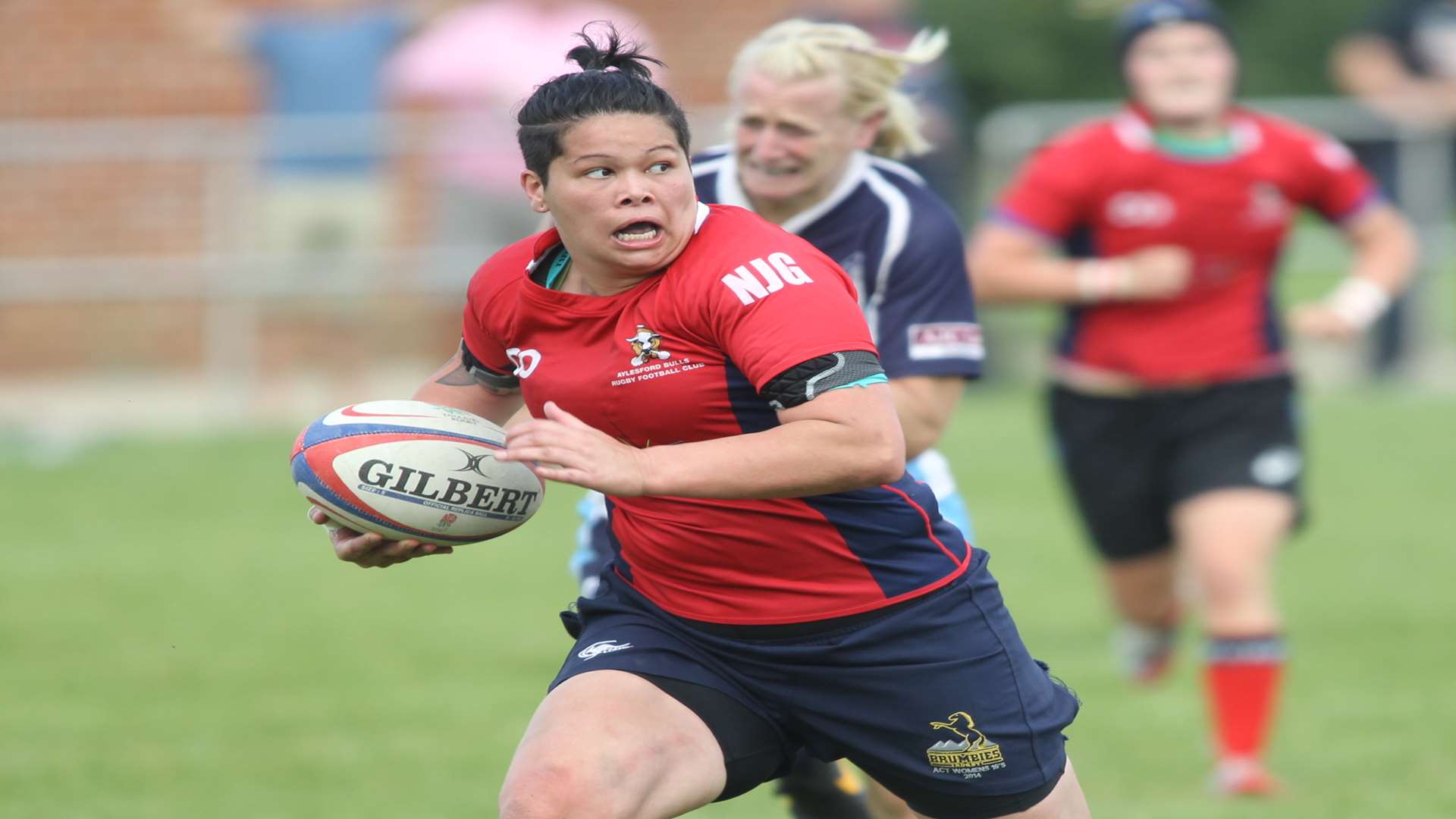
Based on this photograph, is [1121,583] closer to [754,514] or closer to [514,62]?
[754,514]

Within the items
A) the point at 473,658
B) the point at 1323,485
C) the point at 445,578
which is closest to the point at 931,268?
the point at 473,658

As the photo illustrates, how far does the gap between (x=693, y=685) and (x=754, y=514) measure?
0.34 meters

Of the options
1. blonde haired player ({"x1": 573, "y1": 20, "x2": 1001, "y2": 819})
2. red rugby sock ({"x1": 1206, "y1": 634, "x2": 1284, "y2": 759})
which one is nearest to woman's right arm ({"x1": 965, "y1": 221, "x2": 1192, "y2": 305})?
red rugby sock ({"x1": 1206, "y1": 634, "x2": 1284, "y2": 759})

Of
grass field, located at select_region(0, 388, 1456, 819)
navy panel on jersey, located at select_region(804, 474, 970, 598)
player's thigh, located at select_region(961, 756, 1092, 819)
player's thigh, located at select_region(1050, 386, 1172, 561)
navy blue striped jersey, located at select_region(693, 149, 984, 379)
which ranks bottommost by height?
grass field, located at select_region(0, 388, 1456, 819)

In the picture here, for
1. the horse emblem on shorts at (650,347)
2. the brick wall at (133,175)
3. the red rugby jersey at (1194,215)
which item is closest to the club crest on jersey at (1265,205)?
the red rugby jersey at (1194,215)

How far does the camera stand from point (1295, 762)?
6.80 m

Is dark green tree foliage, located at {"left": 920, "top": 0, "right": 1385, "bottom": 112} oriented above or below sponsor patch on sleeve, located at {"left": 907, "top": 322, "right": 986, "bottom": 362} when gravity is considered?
below

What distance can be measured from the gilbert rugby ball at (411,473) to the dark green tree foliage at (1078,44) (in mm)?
16458

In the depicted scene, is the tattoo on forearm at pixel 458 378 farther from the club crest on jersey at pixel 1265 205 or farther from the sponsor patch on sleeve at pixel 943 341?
the club crest on jersey at pixel 1265 205

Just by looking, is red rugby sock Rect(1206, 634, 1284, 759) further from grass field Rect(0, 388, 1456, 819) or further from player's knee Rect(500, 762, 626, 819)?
player's knee Rect(500, 762, 626, 819)

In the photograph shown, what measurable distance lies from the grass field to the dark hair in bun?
278 centimetres

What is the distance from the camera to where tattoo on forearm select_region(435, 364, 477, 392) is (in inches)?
178

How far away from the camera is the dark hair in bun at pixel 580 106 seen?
387 centimetres

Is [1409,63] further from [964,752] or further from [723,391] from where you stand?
[723,391]
